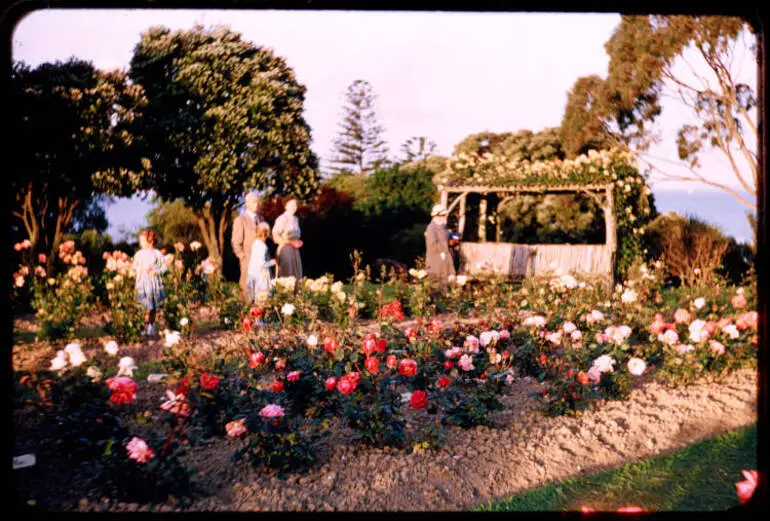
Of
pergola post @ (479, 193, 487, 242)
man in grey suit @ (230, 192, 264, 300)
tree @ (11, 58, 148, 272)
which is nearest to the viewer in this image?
tree @ (11, 58, 148, 272)

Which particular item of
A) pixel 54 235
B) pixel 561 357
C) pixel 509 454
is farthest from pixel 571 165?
pixel 54 235

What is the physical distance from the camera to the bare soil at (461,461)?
9.20ft

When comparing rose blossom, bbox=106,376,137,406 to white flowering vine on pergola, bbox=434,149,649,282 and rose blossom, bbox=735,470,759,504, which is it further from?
white flowering vine on pergola, bbox=434,149,649,282

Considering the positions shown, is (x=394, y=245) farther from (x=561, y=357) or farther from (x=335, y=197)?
(x=561, y=357)

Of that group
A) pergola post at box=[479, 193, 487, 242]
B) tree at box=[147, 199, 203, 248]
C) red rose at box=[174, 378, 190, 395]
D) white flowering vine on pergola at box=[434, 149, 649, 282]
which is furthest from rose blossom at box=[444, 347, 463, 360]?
tree at box=[147, 199, 203, 248]

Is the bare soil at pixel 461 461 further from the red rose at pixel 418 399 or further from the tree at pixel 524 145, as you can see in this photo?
the tree at pixel 524 145

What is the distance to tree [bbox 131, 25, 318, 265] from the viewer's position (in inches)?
372

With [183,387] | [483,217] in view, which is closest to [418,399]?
[183,387]

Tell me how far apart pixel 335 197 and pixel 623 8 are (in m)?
9.50

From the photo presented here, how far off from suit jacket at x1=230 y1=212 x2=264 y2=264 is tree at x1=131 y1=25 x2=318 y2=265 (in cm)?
298

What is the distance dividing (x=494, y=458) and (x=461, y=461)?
0.22 metres

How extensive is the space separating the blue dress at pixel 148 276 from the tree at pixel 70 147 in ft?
5.88

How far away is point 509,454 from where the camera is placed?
335 centimetres

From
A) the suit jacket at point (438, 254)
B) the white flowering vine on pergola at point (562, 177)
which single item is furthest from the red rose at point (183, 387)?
the white flowering vine on pergola at point (562, 177)
